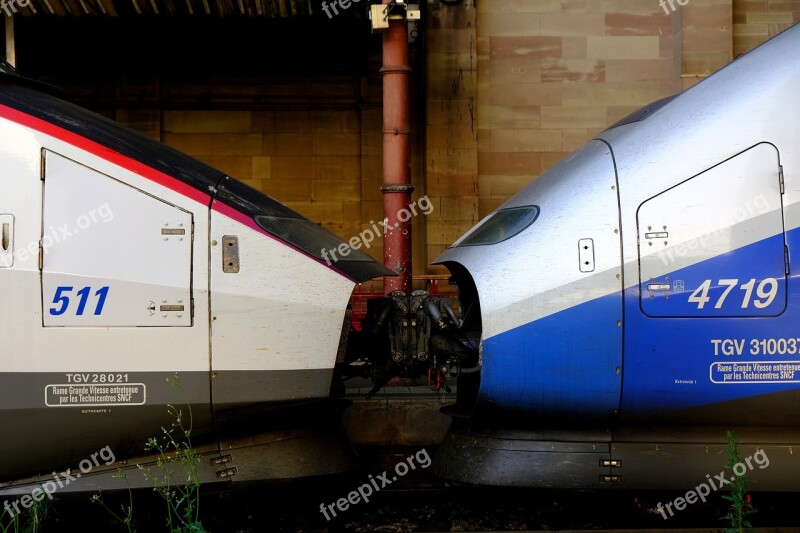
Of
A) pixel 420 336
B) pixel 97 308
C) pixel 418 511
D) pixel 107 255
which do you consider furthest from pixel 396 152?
pixel 97 308

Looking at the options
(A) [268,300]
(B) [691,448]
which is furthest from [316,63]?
(B) [691,448]

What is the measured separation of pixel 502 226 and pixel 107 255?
2399 millimetres

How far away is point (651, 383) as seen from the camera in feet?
16.5

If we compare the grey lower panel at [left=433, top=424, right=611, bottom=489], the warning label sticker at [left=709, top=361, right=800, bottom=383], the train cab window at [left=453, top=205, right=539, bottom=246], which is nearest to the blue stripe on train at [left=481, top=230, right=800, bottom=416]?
the warning label sticker at [left=709, top=361, right=800, bottom=383]

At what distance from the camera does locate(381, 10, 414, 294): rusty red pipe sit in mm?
10281

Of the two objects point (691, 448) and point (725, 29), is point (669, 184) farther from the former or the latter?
point (725, 29)

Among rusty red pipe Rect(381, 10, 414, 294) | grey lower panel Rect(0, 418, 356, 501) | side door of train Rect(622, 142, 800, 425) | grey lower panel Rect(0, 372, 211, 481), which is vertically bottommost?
grey lower panel Rect(0, 418, 356, 501)

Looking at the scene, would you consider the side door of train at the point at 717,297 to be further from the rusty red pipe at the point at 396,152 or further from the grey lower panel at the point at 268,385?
the rusty red pipe at the point at 396,152

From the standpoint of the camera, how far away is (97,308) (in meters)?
4.99

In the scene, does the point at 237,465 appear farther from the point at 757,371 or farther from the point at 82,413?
the point at 757,371

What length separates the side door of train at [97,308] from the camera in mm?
4953

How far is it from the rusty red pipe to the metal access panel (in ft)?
17.4

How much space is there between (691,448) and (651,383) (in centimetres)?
48

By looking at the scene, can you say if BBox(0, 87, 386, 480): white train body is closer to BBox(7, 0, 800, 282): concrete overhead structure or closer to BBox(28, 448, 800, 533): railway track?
BBox(28, 448, 800, 533): railway track
